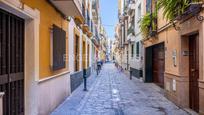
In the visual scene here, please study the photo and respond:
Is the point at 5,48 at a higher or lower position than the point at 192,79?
higher

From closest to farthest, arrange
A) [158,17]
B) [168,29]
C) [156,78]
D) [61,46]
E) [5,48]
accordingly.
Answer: [5,48]
[61,46]
[168,29]
[158,17]
[156,78]

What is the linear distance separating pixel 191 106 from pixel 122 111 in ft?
6.75

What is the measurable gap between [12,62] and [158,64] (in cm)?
1205

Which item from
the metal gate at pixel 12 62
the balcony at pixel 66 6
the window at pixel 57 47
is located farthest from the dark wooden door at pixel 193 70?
the metal gate at pixel 12 62

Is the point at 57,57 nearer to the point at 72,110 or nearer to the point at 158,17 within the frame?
the point at 72,110

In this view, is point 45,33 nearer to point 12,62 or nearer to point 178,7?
point 12,62

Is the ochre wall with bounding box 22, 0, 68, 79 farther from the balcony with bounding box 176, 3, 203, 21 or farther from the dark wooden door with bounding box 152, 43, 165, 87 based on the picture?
the dark wooden door with bounding box 152, 43, 165, 87

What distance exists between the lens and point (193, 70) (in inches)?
388

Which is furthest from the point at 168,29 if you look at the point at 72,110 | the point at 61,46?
the point at 72,110

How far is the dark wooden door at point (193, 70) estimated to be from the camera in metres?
9.45

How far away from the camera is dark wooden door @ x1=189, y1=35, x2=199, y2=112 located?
945 centimetres

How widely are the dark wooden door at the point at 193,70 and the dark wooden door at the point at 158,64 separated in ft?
19.2

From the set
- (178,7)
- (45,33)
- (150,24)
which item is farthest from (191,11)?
(150,24)

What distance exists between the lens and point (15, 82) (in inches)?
265
